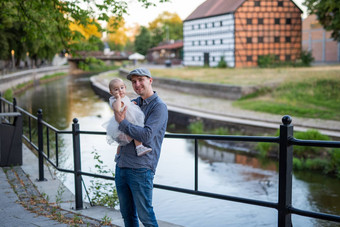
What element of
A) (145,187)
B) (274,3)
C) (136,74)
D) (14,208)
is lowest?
(14,208)

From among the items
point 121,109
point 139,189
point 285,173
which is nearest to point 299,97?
point 285,173

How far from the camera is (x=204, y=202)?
27.6 ft

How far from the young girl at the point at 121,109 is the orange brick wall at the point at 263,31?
121 ft

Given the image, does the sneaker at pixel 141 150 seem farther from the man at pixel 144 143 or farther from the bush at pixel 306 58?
the bush at pixel 306 58

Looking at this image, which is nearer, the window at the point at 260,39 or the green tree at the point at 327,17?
the green tree at the point at 327,17

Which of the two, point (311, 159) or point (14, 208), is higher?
point (14, 208)

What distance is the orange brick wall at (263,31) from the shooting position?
39.0 m

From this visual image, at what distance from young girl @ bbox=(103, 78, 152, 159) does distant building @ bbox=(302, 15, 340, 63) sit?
49190mm

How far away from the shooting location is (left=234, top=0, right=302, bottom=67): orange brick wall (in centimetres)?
3903

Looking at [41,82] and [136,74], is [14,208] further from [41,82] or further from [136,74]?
[41,82]

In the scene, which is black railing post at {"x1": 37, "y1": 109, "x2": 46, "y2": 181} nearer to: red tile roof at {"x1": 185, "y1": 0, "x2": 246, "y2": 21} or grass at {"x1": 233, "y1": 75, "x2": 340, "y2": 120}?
grass at {"x1": 233, "y1": 75, "x2": 340, "y2": 120}

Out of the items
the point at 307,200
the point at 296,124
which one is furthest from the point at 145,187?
the point at 296,124

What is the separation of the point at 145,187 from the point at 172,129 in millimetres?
14468

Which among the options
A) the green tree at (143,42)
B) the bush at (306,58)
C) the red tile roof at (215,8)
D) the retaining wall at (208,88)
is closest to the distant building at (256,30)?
the red tile roof at (215,8)
